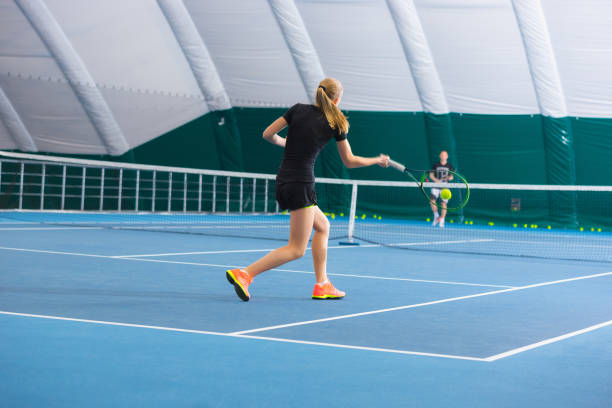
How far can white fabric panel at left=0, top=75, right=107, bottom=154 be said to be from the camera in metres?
21.1

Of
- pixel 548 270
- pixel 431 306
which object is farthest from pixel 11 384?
pixel 548 270

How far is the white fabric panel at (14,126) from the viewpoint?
21922 millimetres

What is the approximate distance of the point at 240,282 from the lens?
A: 5531 mm

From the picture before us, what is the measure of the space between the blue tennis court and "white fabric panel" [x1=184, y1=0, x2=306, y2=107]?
1250 centimetres

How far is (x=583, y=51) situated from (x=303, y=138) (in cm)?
1398

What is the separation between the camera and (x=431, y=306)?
18.5 feet

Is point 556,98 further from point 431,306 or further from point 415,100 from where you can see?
point 431,306

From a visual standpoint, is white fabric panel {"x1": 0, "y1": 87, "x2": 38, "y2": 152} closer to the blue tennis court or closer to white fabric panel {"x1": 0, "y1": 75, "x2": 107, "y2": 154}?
white fabric panel {"x1": 0, "y1": 75, "x2": 107, "y2": 154}

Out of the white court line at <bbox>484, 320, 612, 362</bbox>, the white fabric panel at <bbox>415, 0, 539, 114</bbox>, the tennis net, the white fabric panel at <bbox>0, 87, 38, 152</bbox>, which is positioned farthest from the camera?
the white fabric panel at <bbox>0, 87, 38, 152</bbox>

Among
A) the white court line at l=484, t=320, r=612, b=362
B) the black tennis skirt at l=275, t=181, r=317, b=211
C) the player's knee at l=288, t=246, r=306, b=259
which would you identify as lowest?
the white court line at l=484, t=320, r=612, b=362

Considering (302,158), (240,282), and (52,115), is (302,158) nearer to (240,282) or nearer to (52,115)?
(240,282)

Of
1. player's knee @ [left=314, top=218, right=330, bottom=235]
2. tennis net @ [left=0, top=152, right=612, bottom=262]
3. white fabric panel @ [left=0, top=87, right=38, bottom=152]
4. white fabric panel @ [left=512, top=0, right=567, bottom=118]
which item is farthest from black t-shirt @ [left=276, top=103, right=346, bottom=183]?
white fabric panel @ [left=0, top=87, right=38, bottom=152]

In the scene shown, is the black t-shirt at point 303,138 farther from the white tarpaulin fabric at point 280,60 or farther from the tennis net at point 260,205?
the white tarpaulin fabric at point 280,60

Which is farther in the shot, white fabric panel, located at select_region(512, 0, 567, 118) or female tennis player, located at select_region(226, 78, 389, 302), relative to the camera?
white fabric panel, located at select_region(512, 0, 567, 118)
